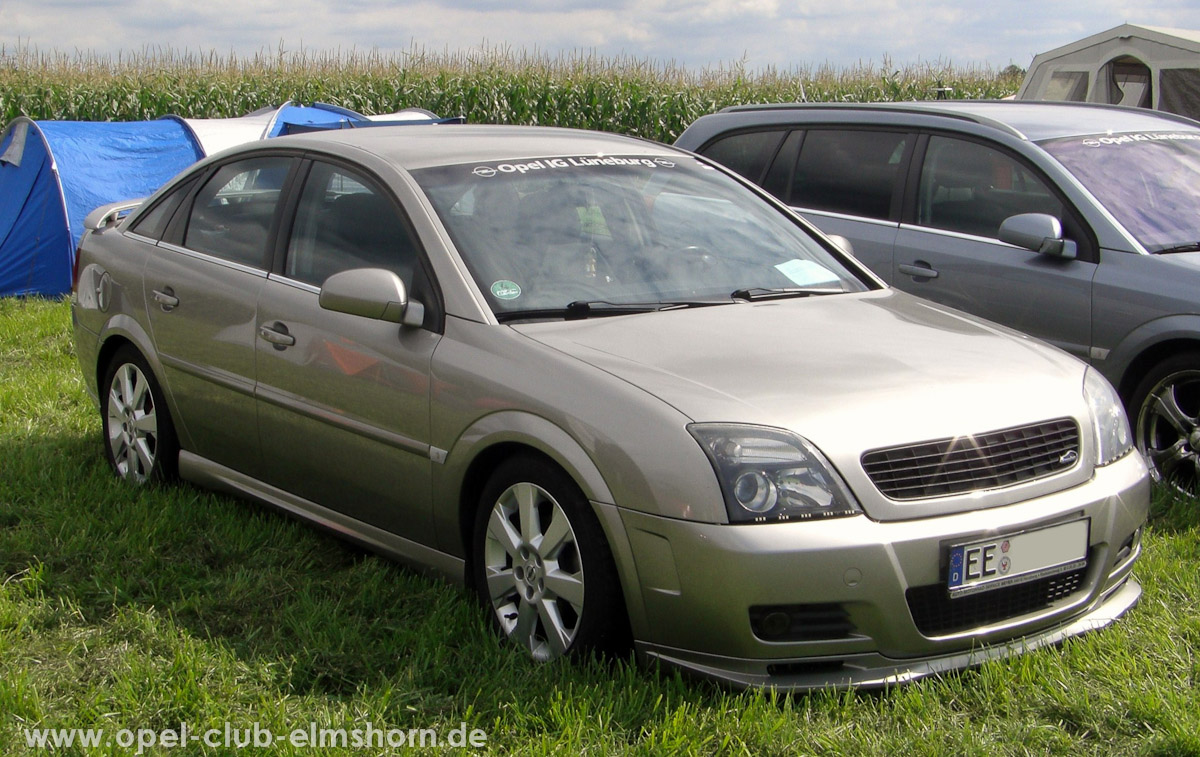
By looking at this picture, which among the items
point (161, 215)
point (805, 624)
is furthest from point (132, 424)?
point (805, 624)

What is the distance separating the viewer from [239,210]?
507 cm

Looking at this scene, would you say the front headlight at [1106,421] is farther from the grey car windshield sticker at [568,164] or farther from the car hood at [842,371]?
the grey car windshield sticker at [568,164]

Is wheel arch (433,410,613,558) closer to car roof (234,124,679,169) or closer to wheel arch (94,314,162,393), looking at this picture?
car roof (234,124,679,169)

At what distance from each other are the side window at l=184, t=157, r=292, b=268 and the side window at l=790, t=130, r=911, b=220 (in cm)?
315

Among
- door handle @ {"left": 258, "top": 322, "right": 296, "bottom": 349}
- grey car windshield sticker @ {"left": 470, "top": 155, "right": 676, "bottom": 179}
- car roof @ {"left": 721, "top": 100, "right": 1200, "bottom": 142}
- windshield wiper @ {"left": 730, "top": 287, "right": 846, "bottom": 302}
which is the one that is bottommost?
door handle @ {"left": 258, "top": 322, "right": 296, "bottom": 349}

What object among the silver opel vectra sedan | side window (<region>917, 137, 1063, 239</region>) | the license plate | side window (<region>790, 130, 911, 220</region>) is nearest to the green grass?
the silver opel vectra sedan

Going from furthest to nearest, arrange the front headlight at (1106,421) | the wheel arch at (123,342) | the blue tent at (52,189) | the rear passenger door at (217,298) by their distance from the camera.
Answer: the blue tent at (52,189), the wheel arch at (123,342), the rear passenger door at (217,298), the front headlight at (1106,421)

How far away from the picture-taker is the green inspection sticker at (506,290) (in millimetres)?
3967

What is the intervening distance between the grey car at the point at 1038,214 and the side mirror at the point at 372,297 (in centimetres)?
301

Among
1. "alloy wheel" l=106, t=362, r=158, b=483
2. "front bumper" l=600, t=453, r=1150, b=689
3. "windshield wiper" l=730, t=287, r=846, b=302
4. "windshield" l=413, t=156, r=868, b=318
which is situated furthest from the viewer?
"alloy wheel" l=106, t=362, r=158, b=483

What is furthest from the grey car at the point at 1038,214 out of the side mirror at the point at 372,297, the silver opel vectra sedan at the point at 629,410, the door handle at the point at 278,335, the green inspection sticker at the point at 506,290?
the door handle at the point at 278,335

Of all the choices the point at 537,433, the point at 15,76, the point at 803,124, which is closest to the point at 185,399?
the point at 537,433

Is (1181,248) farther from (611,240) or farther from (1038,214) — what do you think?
(611,240)

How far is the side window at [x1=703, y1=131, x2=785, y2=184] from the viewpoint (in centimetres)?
730
